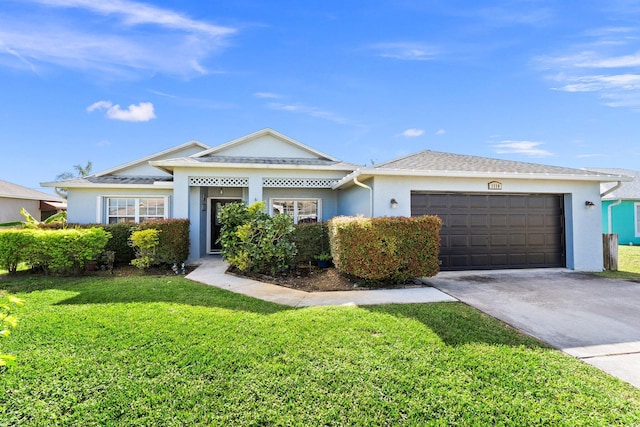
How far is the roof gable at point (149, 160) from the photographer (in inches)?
559

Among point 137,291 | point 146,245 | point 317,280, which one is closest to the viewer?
point 137,291

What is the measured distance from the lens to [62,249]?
868cm

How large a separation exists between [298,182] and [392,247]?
5.91 m

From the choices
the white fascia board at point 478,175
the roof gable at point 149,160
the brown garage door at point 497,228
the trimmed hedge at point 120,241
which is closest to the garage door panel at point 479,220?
the brown garage door at point 497,228

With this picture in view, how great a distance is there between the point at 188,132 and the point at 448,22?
1326cm

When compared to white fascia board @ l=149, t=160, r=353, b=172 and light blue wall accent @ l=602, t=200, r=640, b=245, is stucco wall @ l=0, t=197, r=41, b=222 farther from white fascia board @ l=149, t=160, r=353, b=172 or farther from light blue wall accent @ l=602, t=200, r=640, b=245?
light blue wall accent @ l=602, t=200, r=640, b=245

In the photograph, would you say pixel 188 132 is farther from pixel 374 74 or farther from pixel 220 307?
pixel 220 307

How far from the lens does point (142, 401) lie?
117 inches

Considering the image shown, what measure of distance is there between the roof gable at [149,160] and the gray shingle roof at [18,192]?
12.5 metres

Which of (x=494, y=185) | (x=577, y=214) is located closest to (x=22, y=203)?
(x=494, y=185)

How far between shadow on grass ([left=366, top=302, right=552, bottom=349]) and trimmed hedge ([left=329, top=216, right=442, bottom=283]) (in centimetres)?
161

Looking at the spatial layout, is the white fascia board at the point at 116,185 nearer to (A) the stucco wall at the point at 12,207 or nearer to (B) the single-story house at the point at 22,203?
(B) the single-story house at the point at 22,203

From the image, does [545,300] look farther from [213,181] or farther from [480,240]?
[213,181]

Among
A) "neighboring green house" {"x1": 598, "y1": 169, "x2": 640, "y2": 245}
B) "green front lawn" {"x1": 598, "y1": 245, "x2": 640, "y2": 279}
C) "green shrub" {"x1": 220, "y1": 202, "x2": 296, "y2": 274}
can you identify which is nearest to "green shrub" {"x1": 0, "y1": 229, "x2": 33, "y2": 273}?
"green shrub" {"x1": 220, "y1": 202, "x2": 296, "y2": 274}
